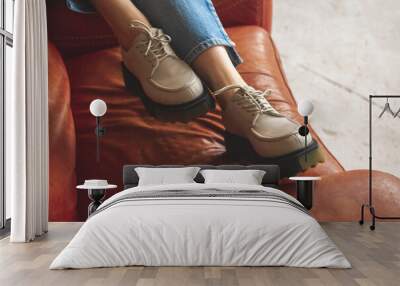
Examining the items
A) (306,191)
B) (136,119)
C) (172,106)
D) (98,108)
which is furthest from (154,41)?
(306,191)

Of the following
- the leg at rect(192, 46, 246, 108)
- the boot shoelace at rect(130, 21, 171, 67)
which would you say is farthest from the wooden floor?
the boot shoelace at rect(130, 21, 171, 67)

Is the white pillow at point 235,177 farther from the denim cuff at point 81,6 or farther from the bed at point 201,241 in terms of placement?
the denim cuff at point 81,6

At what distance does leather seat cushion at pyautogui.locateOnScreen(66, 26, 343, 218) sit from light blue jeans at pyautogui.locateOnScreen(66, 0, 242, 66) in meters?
0.31

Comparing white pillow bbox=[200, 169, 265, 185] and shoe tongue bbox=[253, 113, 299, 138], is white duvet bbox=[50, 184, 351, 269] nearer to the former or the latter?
white pillow bbox=[200, 169, 265, 185]

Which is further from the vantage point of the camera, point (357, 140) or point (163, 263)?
point (357, 140)

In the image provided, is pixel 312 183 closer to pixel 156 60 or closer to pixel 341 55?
pixel 341 55

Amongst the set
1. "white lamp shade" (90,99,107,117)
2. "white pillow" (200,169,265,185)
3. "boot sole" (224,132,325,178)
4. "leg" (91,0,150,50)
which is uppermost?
"leg" (91,0,150,50)

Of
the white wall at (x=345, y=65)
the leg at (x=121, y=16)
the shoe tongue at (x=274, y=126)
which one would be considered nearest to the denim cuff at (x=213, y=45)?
the white wall at (x=345, y=65)

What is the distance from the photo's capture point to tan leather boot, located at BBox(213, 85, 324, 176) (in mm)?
7598

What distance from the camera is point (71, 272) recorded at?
14.7 feet

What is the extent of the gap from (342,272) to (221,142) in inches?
133

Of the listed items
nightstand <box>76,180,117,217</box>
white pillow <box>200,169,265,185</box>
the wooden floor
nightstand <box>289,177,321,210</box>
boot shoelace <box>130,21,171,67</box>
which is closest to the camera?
the wooden floor

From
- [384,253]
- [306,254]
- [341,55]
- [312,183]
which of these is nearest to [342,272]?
[306,254]

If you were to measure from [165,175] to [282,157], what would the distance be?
5.11 ft
